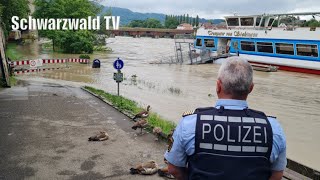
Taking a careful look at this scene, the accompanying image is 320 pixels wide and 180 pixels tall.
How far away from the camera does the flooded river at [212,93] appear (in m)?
Answer: 11.5

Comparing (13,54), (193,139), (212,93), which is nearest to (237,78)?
(193,139)

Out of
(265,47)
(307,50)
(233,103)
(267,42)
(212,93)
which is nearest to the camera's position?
(233,103)

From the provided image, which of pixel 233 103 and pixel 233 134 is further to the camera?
pixel 233 103

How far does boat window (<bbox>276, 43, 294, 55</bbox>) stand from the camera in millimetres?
29803

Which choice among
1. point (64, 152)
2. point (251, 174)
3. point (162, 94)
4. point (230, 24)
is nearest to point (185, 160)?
point (251, 174)

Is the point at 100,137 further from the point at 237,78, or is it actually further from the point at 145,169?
the point at 237,78

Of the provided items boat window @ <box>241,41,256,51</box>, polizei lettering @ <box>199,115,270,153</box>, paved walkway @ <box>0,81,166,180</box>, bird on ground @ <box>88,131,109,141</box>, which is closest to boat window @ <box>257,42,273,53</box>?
boat window @ <box>241,41,256,51</box>

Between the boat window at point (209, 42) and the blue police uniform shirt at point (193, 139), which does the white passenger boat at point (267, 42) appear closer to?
the boat window at point (209, 42)

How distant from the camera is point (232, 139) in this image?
7.54 feet

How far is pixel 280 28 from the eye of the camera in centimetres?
3100

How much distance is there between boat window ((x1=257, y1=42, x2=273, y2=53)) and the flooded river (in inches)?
113

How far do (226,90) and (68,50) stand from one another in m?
43.5

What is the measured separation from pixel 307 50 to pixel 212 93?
13399 mm

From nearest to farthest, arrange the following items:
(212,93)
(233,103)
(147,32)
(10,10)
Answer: (233,103) < (212,93) < (10,10) < (147,32)
